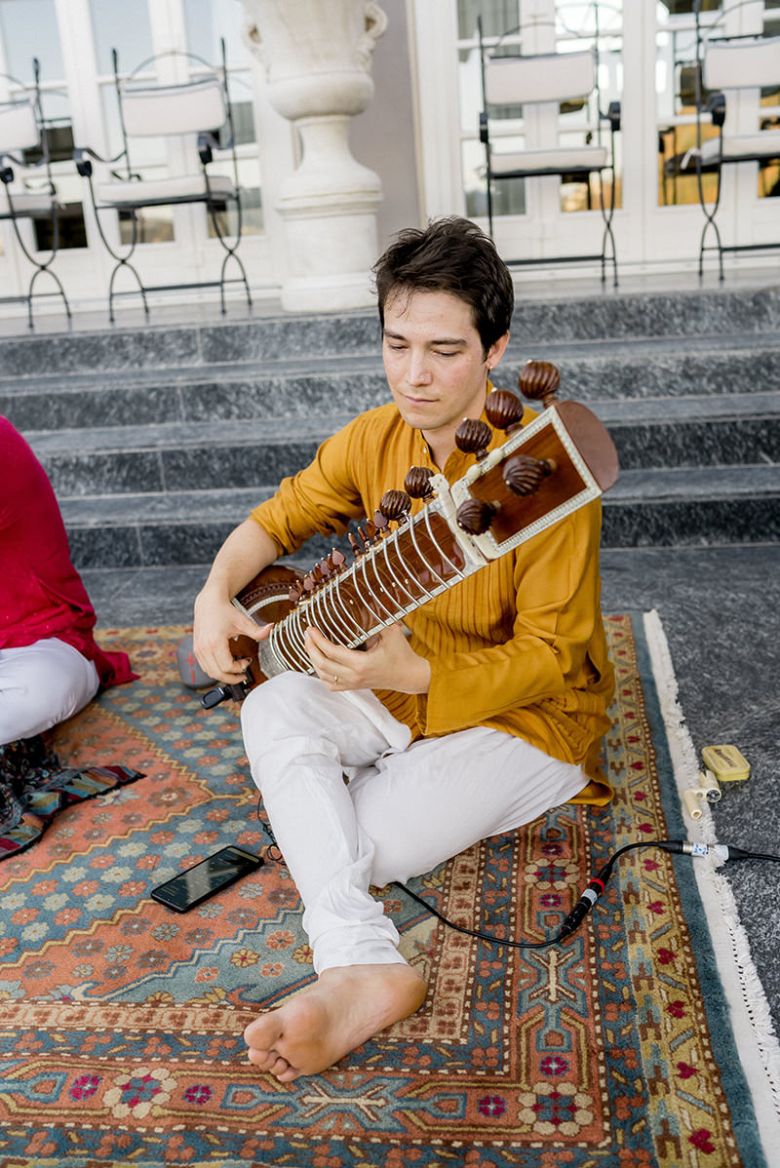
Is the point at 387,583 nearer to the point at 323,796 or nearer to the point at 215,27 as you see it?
the point at 323,796

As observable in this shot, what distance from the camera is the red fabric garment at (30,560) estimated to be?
235cm

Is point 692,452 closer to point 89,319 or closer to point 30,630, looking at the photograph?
point 30,630

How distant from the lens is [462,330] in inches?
63.7

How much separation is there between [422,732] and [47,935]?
2.23 feet

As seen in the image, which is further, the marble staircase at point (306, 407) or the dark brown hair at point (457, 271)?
the marble staircase at point (306, 407)

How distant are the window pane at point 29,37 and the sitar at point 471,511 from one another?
17.4ft

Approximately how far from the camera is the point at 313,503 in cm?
209

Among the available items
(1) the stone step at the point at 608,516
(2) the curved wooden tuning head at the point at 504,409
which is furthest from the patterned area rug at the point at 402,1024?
(1) the stone step at the point at 608,516

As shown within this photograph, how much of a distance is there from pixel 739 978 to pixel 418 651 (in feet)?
2.33

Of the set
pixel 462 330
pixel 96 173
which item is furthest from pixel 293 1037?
pixel 96 173

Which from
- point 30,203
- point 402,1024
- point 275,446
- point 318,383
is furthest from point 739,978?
point 30,203

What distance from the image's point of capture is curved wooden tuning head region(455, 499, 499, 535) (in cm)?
121

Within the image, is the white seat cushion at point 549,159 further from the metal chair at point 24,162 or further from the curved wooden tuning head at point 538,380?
the curved wooden tuning head at point 538,380

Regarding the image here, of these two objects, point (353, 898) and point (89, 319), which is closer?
point (353, 898)
